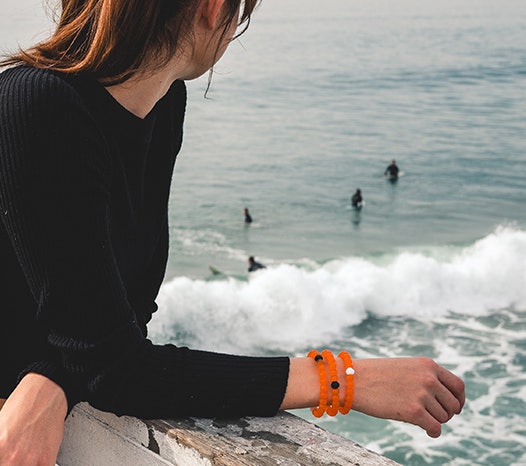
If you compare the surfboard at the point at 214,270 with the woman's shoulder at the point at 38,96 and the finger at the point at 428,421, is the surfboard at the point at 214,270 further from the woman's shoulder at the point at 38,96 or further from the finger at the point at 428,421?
the woman's shoulder at the point at 38,96

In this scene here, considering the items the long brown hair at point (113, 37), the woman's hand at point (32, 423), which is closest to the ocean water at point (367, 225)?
the long brown hair at point (113, 37)

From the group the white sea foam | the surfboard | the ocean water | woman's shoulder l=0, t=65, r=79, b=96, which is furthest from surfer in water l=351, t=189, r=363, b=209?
woman's shoulder l=0, t=65, r=79, b=96

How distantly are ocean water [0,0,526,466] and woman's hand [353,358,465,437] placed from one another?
0.94 meters

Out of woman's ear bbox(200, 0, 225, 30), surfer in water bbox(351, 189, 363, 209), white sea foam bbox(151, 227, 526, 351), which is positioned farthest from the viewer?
surfer in water bbox(351, 189, 363, 209)

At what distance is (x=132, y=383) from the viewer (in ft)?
4.47

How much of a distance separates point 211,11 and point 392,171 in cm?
2747

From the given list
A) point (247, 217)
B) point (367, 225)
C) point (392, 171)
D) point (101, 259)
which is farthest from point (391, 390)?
point (392, 171)

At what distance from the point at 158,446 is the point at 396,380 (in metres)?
0.41

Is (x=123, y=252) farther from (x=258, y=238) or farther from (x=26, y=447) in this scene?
(x=258, y=238)

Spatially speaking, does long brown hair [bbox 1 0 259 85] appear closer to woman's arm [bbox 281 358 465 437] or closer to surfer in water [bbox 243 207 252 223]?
woman's arm [bbox 281 358 465 437]

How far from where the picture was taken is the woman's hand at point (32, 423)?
123 cm

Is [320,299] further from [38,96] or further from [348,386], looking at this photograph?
[38,96]

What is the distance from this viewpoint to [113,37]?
1.32 m

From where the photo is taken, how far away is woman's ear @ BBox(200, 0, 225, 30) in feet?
4.52
